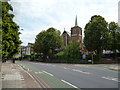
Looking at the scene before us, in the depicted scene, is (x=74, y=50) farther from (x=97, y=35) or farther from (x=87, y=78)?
(x=87, y=78)

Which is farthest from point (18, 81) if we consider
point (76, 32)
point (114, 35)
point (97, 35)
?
point (76, 32)

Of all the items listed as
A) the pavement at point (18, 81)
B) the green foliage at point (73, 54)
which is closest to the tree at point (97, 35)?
the green foliage at point (73, 54)

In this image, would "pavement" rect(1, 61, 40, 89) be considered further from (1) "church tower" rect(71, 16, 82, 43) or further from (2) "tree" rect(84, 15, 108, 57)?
(1) "church tower" rect(71, 16, 82, 43)

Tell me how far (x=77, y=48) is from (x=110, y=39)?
10650mm

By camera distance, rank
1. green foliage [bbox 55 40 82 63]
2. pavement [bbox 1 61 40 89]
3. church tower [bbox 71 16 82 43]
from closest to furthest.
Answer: pavement [bbox 1 61 40 89]
green foliage [bbox 55 40 82 63]
church tower [bbox 71 16 82 43]

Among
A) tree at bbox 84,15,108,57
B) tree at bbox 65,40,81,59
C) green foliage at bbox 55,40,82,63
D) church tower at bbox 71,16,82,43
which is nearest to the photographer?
tree at bbox 84,15,108,57

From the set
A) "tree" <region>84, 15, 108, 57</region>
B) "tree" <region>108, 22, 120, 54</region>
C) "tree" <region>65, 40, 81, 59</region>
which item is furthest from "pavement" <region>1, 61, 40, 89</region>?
"tree" <region>108, 22, 120, 54</region>

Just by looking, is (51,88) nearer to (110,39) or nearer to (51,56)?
(110,39)

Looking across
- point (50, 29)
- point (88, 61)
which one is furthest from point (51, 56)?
point (88, 61)

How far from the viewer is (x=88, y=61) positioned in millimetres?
48188

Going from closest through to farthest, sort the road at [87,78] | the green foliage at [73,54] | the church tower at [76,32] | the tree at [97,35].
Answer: the road at [87,78] → the tree at [97,35] → the green foliage at [73,54] → the church tower at [76,32]

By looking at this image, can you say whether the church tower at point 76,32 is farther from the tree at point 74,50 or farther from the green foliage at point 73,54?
the tree at point 74,50

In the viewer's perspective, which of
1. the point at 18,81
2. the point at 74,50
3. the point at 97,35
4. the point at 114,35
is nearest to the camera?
the point at 18,81

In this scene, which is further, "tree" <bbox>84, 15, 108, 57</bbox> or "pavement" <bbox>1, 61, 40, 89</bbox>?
"tree" <bbox>84, 15, 108, 57</bbox>
